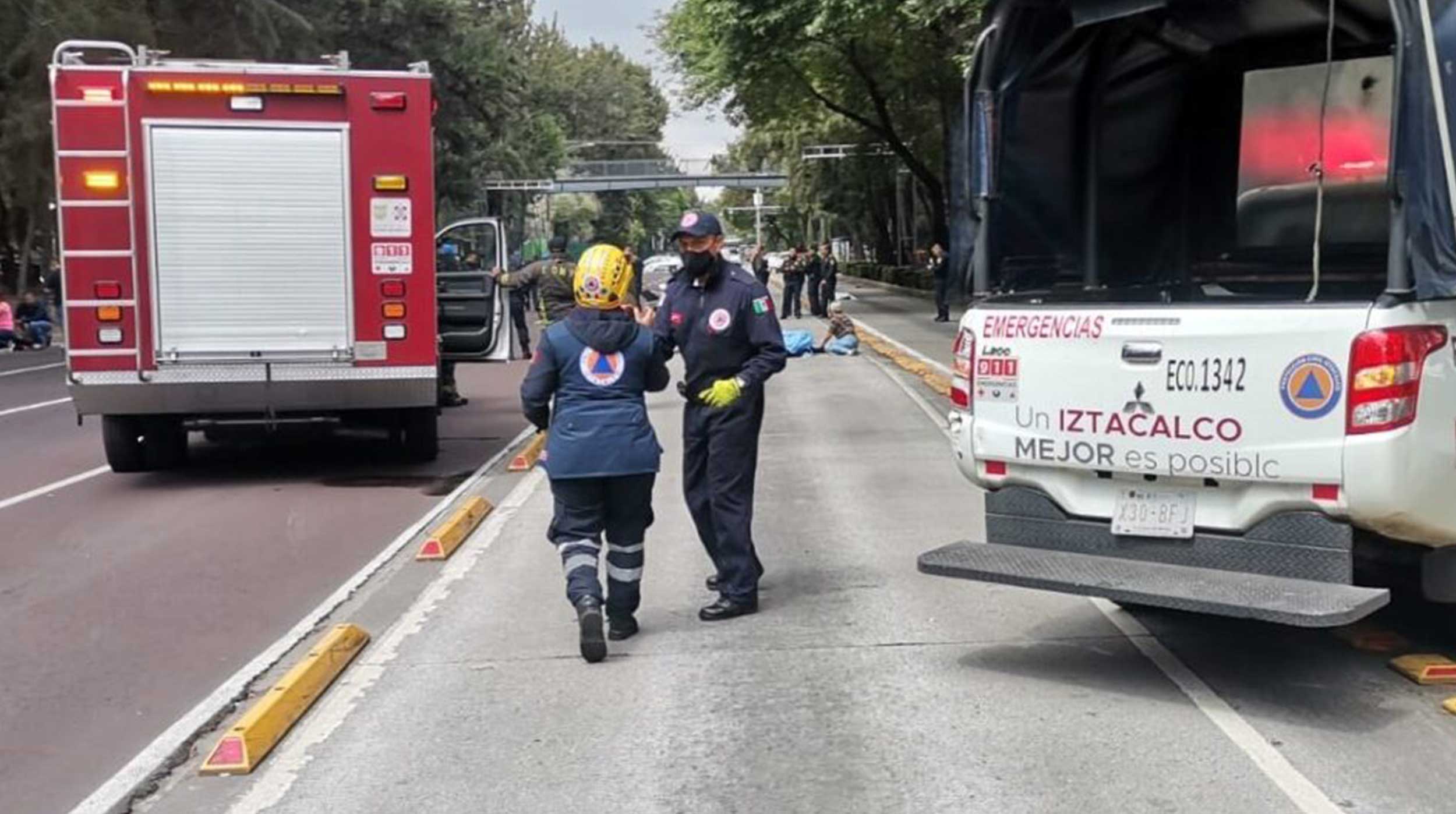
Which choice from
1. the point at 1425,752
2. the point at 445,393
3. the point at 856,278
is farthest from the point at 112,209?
the point at 856,278

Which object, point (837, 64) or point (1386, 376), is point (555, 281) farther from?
point (837, 64)

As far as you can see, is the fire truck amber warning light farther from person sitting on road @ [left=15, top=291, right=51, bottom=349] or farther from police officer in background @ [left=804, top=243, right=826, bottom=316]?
police officer in background @ [left=804, top=243, right=826, bottom=316]

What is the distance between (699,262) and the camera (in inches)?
285

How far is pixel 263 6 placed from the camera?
101ft

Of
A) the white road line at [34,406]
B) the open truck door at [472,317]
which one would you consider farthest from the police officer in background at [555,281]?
the white road line at [34,406]

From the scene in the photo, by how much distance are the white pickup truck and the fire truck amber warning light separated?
6.80 meters

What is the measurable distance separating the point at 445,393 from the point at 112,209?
509cm

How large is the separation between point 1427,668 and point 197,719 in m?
4.78

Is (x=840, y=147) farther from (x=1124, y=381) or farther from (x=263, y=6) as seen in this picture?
(x=1124, y=381)

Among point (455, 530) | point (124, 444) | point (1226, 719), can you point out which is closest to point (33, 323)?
point (124, 444)

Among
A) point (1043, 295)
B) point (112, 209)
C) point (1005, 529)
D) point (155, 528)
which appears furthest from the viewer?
point (112, 209)

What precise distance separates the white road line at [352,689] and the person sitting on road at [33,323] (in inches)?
959

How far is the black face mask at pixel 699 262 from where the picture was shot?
7.23m

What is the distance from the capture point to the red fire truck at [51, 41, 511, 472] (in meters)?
11.3
